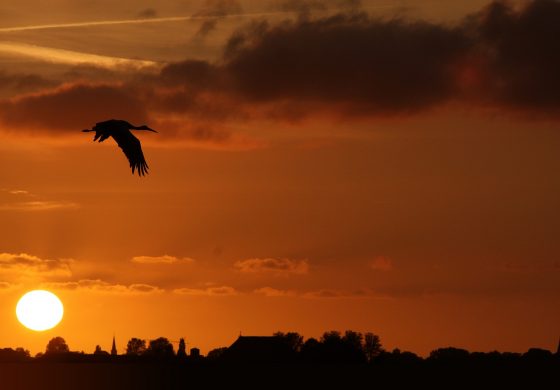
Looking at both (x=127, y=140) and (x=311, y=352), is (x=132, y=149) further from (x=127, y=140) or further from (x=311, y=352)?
(x=311, y=352)

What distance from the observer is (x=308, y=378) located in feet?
509

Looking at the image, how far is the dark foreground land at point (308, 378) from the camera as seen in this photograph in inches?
5541

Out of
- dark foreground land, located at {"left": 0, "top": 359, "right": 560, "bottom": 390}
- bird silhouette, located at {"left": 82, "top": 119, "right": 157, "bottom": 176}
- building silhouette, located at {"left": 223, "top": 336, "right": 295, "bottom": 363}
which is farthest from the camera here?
building silhouette, located at {"left": 223, "top": 336, "right": 295, "bottom": 363}

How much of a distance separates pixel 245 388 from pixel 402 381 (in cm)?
2352

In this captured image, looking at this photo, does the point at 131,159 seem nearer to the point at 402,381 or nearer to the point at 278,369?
the point at 402,381

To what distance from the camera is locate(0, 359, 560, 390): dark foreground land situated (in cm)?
14075

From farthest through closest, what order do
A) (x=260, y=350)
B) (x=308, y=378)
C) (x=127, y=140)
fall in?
(x=260, y=350) < (x=308, y=378) < (x=127, y=140)

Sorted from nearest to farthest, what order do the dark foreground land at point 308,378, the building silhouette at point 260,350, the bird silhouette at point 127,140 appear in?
the bird silhouette at point 127,140, the dark foreground land at point 308,378, the building silhouette at point 260,350

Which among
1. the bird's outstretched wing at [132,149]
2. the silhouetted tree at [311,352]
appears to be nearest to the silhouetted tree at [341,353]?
the silhouetted tree at [311,352]

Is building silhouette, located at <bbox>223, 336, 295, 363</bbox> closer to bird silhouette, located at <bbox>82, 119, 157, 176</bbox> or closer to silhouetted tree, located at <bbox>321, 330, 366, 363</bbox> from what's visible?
silhouetted tree, located at <bbox>321, 330, 366, 363</bbox>

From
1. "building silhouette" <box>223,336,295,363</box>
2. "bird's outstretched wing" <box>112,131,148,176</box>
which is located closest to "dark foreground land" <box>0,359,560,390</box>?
"building silhouette" <box>223,336,295,363</box>

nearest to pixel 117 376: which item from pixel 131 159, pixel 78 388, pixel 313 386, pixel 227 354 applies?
pixel 227 354

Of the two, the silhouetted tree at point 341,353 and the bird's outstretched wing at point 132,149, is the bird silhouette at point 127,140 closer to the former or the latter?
the bird's outstretched wing at point 132,149

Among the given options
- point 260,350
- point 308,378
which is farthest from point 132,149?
point 260,350
